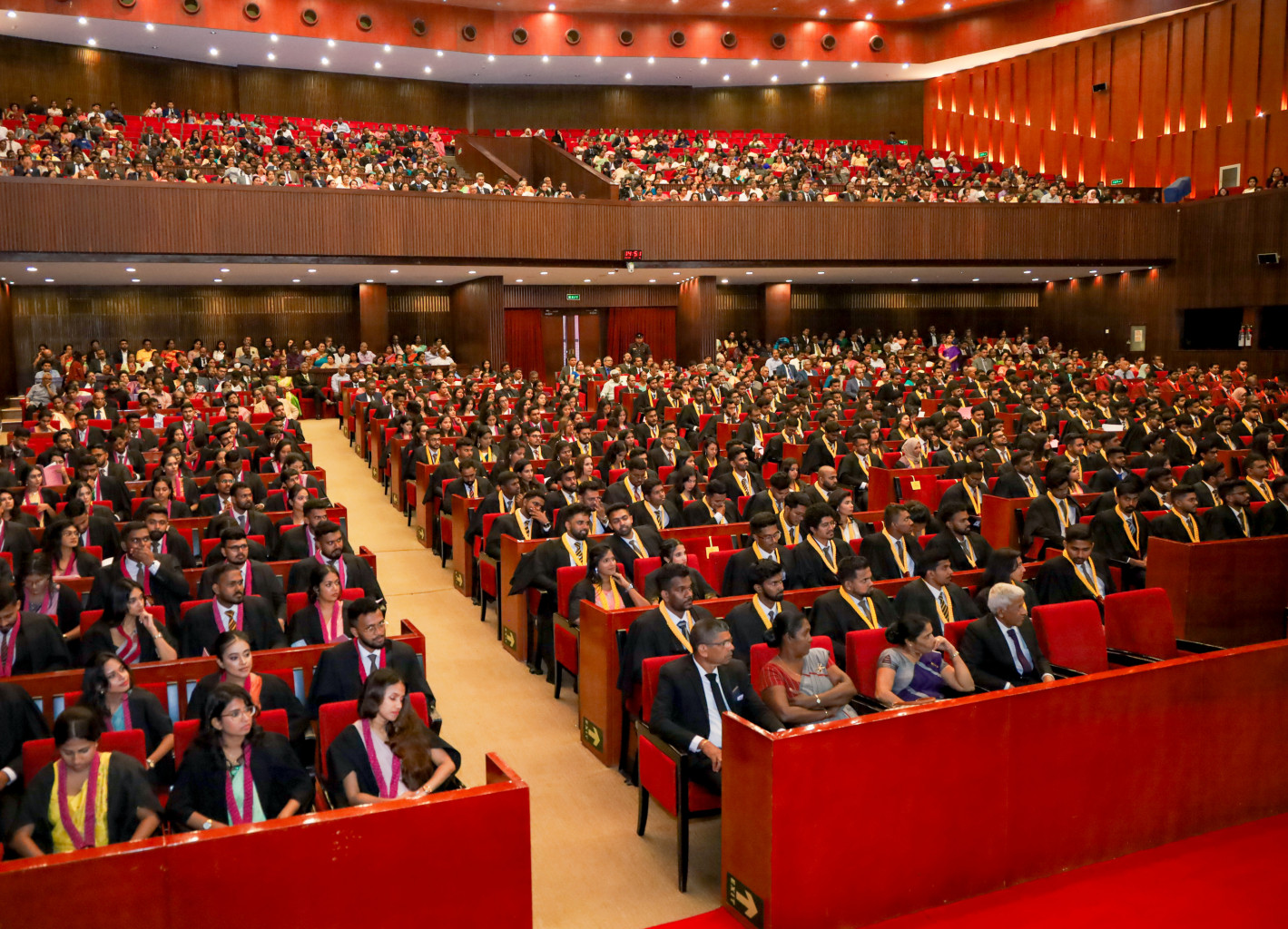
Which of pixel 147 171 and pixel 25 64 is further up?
pixel 25 64

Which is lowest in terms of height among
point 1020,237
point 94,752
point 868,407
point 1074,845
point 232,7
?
point 1074,845

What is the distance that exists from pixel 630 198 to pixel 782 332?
5.92m

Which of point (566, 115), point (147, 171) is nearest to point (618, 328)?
point (566, 115)

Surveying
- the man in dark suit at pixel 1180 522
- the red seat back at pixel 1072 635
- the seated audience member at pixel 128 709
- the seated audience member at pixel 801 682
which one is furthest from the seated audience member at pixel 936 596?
the seated audience member at pixel 128 709

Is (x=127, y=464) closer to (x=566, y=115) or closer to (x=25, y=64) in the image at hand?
(x=25, y=64)

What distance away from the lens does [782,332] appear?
77.8ft

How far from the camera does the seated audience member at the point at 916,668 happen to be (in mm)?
4461

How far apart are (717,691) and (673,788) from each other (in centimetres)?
44

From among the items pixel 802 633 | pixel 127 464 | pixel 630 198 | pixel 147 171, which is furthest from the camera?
pixel 630 198

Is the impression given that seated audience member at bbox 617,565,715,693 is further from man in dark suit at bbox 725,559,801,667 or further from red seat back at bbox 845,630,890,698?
red seat back at bbox 845,630,890,698

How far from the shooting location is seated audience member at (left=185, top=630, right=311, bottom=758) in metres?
3.98

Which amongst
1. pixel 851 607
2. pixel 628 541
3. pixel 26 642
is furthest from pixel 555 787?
pixel 26 642

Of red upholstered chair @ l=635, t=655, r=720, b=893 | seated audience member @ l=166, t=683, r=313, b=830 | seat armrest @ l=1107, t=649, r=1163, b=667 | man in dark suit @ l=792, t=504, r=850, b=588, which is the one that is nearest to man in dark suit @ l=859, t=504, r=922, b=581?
man in dark suit @ l=792, t=504, r=850, b=588

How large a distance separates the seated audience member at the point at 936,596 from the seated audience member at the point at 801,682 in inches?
39.2
